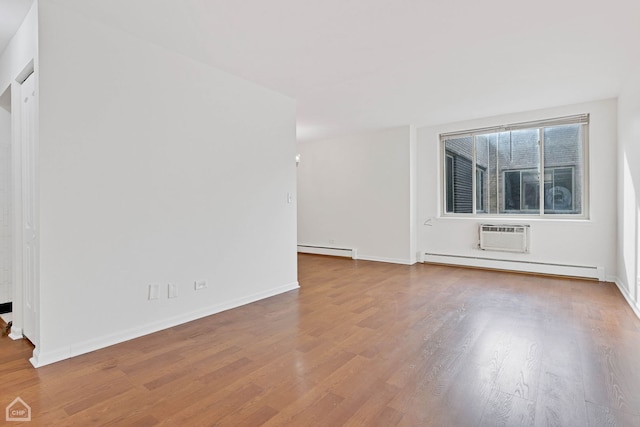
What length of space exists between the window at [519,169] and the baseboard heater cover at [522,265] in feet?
2.59

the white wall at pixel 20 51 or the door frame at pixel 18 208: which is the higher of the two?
the white wall at pixel 20 51

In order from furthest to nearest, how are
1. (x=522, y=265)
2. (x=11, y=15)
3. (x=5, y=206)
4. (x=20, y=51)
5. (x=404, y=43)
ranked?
(x=522, y=265) < (x=5, y=206) < (x=404, y=43) < (x=20, y=51) < (x=11, y=15)

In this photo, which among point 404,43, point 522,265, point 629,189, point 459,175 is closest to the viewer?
point 404,43

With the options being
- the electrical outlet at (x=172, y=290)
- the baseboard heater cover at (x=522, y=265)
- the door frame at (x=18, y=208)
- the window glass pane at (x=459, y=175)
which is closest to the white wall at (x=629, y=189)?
the baseboard heater cover at (x=522, y=265)

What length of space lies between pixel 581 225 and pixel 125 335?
230 inches

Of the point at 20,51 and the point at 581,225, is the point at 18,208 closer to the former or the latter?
the point at 20,51

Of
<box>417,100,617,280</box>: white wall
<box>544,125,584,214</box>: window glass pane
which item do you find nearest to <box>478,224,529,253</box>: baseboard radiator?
<box>417,100,617,280</box>: white wall

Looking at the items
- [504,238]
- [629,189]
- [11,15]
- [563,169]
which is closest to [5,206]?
[11,15]

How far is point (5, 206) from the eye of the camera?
3514mm

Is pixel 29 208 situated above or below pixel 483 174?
below

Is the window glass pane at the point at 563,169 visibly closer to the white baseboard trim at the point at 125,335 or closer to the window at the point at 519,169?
the window at the point at 519,169

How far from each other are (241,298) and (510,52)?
3686 mm

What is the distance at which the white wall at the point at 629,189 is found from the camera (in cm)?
352

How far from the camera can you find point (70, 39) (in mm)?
2482
